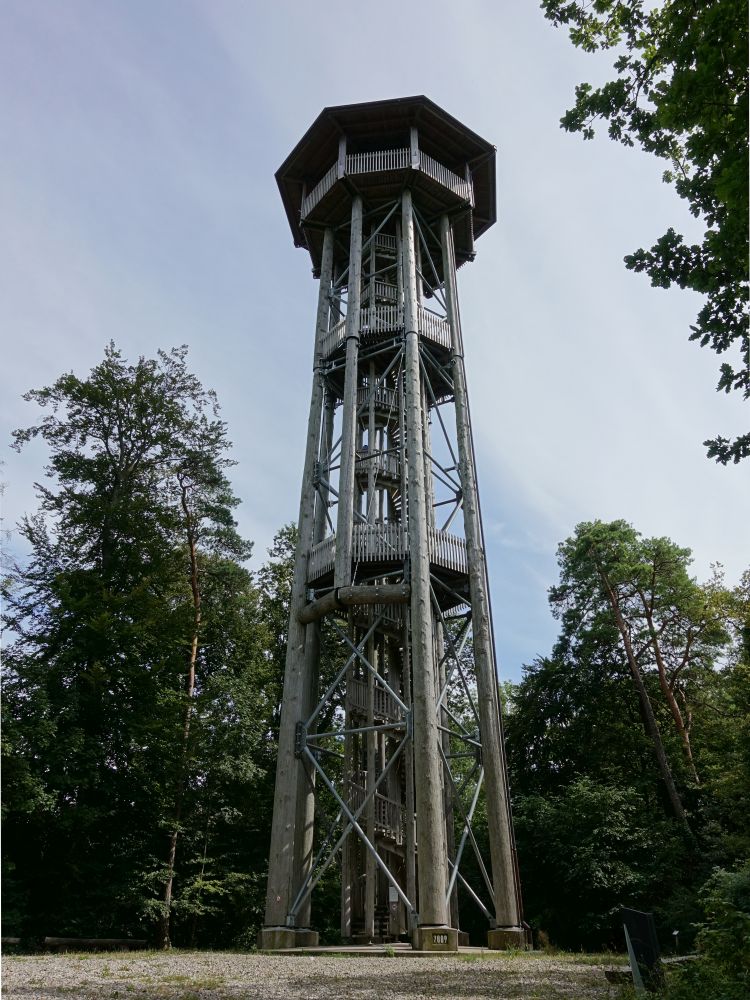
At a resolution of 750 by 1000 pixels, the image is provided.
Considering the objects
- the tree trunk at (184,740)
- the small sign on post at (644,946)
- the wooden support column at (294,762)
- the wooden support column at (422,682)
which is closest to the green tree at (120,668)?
the tree trunk at (184,740)

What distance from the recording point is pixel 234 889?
19328 mm

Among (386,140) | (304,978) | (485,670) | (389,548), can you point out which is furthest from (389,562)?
(386,140)

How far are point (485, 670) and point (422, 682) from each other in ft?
5.66

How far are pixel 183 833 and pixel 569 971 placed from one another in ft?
46.2

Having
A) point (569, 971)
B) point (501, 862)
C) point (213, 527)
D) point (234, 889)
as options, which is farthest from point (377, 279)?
point (234, 889)

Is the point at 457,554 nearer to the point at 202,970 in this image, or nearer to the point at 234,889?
the point at 202,970

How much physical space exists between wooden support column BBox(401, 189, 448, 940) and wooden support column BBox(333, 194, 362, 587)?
1.11 m

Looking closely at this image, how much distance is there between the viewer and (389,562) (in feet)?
46.0

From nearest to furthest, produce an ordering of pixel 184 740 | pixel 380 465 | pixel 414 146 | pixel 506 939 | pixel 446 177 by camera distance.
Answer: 1. pixel 506 939
2. pixel 380 465
3. pixel 414 146
4. pixel 446 177
5. pixel 184 740

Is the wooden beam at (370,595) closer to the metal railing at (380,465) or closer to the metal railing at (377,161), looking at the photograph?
the metal railing at (380,465)

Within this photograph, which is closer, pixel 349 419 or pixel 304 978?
pixel 304 978

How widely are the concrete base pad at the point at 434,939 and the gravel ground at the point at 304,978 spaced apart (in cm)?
48

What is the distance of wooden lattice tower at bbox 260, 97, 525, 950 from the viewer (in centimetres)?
1216

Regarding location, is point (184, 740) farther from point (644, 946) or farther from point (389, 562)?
point (644, 946)
